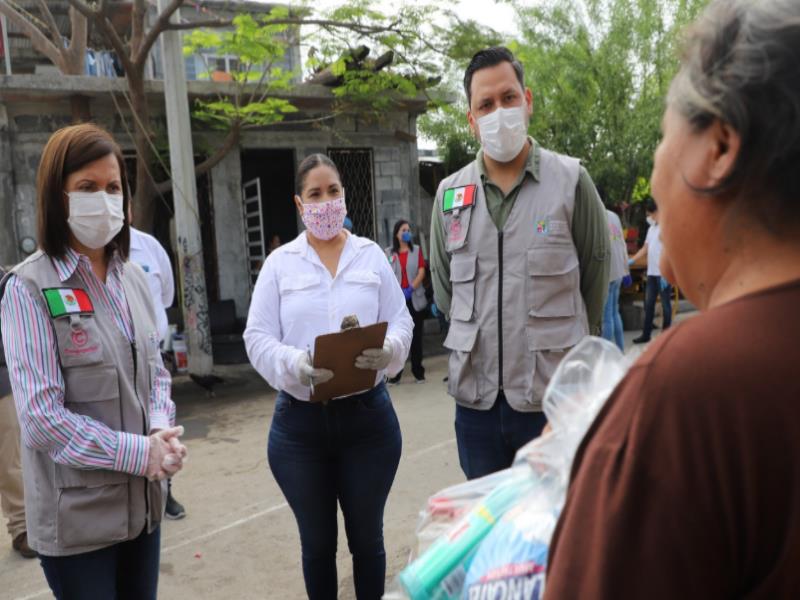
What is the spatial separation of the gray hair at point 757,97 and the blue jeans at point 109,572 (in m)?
1.86

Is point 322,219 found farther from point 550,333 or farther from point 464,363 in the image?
point 550,333

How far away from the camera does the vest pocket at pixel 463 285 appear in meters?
2.56

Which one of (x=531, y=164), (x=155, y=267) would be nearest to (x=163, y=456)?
(x=531, y=164)

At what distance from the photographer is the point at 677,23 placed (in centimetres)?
1359

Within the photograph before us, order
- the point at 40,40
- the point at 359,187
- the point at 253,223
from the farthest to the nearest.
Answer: the point at 359,187, the point at 253,223, the point at 40,40

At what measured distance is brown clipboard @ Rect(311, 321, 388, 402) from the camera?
7.77 feet

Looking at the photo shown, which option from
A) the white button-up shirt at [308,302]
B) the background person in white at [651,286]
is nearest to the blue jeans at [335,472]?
the white button-up shirt at [308,302]

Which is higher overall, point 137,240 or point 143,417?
point 137,240

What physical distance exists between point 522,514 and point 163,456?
4.32ft

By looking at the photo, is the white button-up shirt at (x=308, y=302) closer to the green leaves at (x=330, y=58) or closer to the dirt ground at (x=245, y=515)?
the dirt ground at (x=245, y=515)

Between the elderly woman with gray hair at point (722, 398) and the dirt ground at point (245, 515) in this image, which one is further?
the dirt ground at point (245, 515)

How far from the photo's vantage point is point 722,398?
69 centimetres

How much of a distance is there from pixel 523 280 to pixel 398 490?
8.25 ft

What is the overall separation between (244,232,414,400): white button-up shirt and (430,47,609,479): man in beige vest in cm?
30
